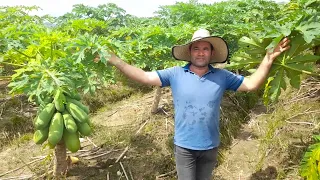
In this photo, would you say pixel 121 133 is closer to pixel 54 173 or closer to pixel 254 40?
pixel 54 173

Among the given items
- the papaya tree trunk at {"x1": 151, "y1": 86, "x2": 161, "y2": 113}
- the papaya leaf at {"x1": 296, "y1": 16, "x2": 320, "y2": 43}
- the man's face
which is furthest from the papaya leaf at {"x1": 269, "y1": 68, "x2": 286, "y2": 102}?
the papaya tree trunk at {"x1": 151, "y1": 86, "x2": 161, "y2": 113}

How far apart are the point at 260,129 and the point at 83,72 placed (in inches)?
111

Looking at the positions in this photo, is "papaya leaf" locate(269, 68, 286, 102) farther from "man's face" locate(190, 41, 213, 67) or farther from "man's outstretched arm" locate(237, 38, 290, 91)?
"man's face" locate(190, 41, 213, 67)

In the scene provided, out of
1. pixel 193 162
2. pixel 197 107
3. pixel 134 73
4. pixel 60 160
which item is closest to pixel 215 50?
pixel 197 107

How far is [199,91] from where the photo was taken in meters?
2.66

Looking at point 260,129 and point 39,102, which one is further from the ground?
point 39,102

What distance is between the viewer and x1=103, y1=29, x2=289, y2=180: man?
8.77 ft

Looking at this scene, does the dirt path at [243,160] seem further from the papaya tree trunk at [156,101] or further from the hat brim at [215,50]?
the hat brim at [215,50]

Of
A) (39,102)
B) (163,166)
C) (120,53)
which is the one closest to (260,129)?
(163,166)

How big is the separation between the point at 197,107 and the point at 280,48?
2.65 ft

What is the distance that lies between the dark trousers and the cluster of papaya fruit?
96 centimetres

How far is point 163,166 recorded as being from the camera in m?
4.15

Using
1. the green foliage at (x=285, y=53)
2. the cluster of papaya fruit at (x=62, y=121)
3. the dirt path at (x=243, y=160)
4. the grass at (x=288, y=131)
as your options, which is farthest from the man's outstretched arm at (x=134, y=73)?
the grass at (x=288, y=131)

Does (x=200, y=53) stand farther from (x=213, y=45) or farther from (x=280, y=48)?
(x=280, y=48)
